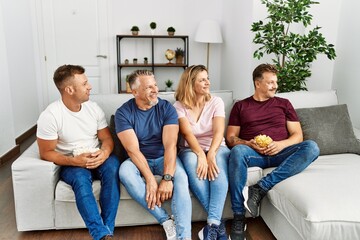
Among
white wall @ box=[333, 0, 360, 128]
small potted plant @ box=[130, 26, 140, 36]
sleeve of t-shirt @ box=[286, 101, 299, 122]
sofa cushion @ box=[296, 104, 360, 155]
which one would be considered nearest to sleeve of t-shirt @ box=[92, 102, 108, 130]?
sleeve of t-shirt @ box=[286, 101, 299, 122]

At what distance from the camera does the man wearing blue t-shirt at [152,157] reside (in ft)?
6.75

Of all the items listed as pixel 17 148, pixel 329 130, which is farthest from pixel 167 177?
pixel 17 148

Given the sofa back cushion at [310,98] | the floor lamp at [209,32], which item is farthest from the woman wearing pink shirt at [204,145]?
the floor lamp at [209,32]

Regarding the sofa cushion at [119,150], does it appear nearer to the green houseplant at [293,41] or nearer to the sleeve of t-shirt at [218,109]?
the sleeve of t-shirt at [218,109]

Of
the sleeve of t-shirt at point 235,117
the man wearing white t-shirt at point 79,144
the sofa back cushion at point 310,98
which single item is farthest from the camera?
the sofa back cushion at point 310,98

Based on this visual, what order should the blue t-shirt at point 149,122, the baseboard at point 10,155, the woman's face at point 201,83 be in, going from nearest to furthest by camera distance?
the blue t-shirt at point 149,122 → the woman's face at point 201,83 → the baseboard at point 10,155

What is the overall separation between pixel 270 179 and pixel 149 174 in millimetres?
742

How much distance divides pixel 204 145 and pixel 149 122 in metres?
0.43

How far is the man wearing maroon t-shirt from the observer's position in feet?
6.98

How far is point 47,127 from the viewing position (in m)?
2.12

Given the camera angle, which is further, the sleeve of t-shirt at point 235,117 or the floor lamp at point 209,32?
the floor lamp at point 209,32

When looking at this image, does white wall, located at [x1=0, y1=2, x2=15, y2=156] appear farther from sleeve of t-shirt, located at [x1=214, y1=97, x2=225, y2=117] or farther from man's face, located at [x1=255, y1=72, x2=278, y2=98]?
man's face, located at [x1=255, y1=72, x2=278, y2=98]

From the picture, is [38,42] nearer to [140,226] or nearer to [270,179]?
[140,226]

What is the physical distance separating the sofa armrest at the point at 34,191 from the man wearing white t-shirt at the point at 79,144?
7 cm
